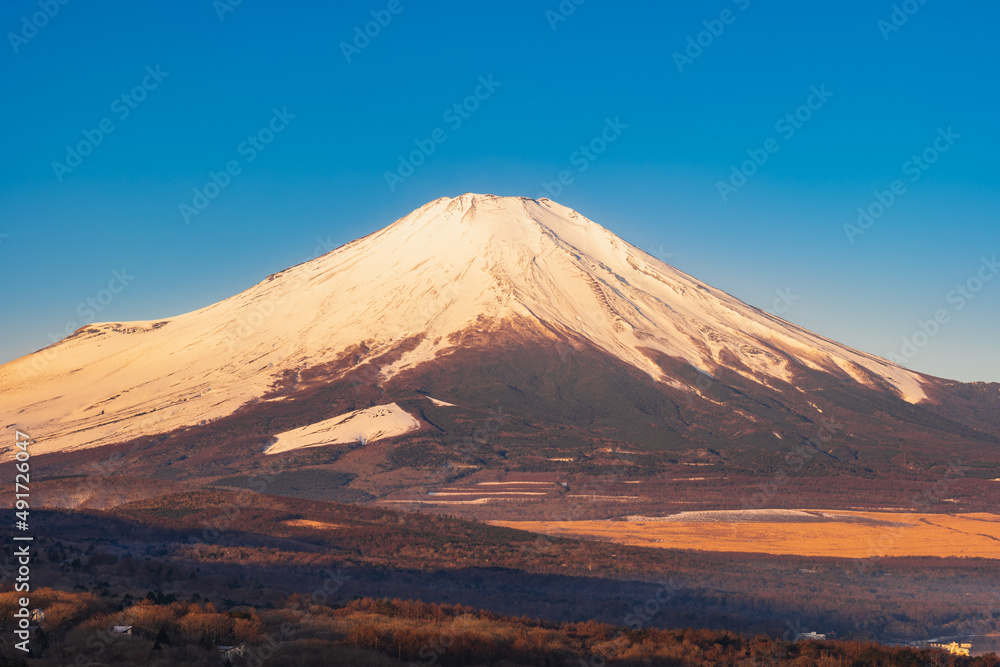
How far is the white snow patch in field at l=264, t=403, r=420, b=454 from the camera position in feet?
434

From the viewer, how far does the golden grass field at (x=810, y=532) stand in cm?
8131

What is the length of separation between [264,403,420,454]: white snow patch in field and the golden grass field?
41.7m

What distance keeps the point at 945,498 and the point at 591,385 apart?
5730cm

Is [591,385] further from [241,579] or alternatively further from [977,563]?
[241,579]

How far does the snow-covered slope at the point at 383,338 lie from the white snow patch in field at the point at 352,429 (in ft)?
57.8

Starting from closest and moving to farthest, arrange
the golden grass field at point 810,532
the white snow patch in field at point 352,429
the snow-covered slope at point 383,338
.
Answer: the golden grass field at point 810,532
the white snow patch in field at point 352,429
the snow-covered slope at point 383,338

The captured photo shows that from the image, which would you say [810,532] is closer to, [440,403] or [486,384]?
[440,403]

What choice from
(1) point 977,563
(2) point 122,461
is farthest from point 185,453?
(1) point 977,563

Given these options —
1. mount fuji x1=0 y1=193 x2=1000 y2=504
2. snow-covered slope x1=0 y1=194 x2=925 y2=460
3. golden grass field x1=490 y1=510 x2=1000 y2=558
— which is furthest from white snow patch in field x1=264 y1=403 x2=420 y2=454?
golden grass field x1=490 y1=510 x2=1000 y2=558

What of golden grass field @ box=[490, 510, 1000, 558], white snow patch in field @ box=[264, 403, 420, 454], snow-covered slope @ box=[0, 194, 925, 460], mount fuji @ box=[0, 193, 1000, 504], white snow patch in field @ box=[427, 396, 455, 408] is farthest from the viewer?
snow-covered slope @ box=[0, 194, 925, 460]

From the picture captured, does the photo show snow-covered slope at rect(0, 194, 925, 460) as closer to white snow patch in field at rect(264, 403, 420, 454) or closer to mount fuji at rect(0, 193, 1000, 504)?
mount fuji at rect(0, 193, 1000, 504)

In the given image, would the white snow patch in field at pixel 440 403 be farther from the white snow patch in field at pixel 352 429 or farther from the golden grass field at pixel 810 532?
the golden grass field at pixel 810 532

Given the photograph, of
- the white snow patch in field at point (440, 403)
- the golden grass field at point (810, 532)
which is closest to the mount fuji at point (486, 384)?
the white snow patch in field at point (440, 403)

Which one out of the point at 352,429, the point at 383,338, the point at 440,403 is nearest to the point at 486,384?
the point at 440,403
